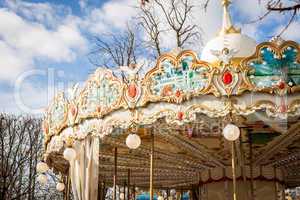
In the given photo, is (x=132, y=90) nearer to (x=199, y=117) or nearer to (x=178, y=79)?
(x=178, y=79)

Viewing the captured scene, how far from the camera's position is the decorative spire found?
9.04 m

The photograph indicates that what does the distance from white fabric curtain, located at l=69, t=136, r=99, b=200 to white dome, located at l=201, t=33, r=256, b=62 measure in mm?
2795

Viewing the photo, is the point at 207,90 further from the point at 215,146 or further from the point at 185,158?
the point at 185,158

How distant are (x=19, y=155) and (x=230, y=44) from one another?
53.7ft

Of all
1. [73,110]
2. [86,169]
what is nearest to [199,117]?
[86,169]

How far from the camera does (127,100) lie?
23.7ft

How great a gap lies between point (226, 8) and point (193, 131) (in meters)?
2.86

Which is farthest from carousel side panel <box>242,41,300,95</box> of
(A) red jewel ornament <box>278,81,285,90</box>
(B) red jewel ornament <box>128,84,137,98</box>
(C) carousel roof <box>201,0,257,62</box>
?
(B) red jewel ornament <box>128,84,137,98</box>

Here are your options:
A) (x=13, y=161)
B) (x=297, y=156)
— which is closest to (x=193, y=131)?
(x=297, y=156)

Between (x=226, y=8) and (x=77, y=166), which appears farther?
(x=226, y=8)

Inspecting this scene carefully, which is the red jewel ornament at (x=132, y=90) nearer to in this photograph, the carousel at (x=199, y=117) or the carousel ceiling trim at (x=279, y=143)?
the carousel at (x=199, y=117)

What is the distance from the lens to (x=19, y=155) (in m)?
22.0

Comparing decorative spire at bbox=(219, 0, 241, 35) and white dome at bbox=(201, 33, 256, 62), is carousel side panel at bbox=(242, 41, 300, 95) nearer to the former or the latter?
white dome at bbox=(201, 33, 256, 62)

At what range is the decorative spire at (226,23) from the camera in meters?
9.04
